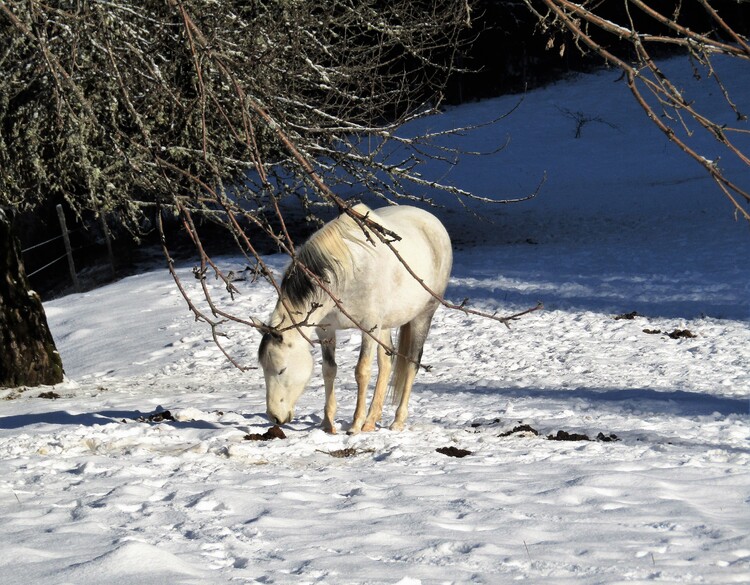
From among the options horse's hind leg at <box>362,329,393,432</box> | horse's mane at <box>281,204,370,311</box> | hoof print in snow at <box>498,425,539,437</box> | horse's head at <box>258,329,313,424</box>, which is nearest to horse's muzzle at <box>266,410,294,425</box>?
horse's head at <box>258,329,313,424</box>

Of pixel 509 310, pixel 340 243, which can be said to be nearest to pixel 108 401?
pixel 340 243

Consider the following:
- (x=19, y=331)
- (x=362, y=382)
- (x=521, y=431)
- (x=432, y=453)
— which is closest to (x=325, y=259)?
(x=362, y=382)

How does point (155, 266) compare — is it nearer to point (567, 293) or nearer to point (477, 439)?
point (567, 293)

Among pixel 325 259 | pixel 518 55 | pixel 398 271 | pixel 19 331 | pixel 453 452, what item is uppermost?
pixel 518 55

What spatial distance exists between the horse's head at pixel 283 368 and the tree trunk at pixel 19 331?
4.02 metres

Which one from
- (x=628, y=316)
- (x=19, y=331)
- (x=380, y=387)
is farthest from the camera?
(x=628, y=316)

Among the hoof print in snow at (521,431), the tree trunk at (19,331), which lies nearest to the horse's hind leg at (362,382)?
the hoof print in snow at (521,431)

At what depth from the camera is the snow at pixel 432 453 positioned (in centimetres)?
373

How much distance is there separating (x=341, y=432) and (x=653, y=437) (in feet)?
7.09

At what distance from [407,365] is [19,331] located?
4.54m

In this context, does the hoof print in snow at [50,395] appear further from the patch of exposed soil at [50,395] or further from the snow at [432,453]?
the snow at [432,453]

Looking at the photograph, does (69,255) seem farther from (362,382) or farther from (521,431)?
(521,431)

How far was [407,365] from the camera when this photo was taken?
6.98 meters

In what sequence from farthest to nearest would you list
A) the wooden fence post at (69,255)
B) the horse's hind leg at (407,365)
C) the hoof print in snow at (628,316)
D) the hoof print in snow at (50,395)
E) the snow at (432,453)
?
the wooden fence post at (69,255), the hoof print in snow at (628,316), the hoof print in snow at (50,395), the horse's hind leg at (407,365), the snow at (432,453)
